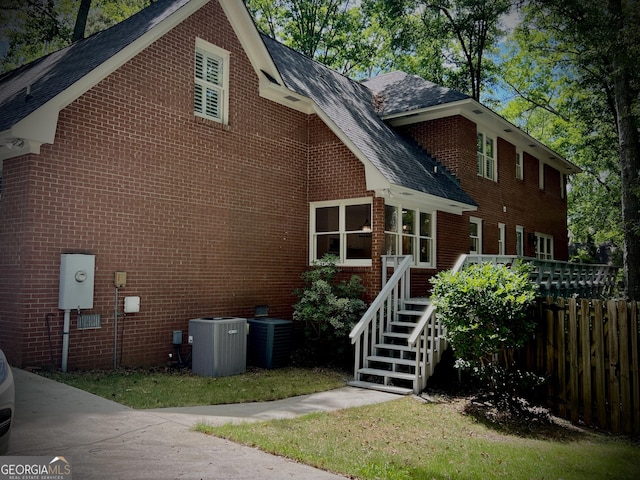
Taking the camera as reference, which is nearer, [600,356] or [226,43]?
[600,356]

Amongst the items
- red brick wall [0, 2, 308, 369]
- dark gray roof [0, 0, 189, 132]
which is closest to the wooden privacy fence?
red brick wall [0, 2, 308, 369]

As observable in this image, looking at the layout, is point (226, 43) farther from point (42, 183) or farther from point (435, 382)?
point (435, 382)

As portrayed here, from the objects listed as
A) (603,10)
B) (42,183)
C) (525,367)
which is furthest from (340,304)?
(603,10)

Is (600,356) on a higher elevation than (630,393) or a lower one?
higher

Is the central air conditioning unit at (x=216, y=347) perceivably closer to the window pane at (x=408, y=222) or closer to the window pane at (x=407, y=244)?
the window pane at (x=407, y=244)

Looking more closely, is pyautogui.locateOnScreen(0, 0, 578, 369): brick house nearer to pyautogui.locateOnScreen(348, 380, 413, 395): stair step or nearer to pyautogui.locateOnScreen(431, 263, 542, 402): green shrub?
pyautogui.locateOnScreen(348, 380, 413, 395): stair step

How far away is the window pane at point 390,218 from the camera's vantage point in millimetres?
12492

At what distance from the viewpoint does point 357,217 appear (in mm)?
12688

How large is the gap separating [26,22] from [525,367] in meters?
24.1

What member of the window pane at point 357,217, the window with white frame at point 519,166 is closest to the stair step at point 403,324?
the window pane at point 357,217

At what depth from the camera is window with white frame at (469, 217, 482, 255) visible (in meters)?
16.6

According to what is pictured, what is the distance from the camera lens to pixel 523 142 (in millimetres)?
20047

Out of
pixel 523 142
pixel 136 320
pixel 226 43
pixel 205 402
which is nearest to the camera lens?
pixel 205 402

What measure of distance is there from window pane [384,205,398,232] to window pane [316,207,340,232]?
124 centimetres
